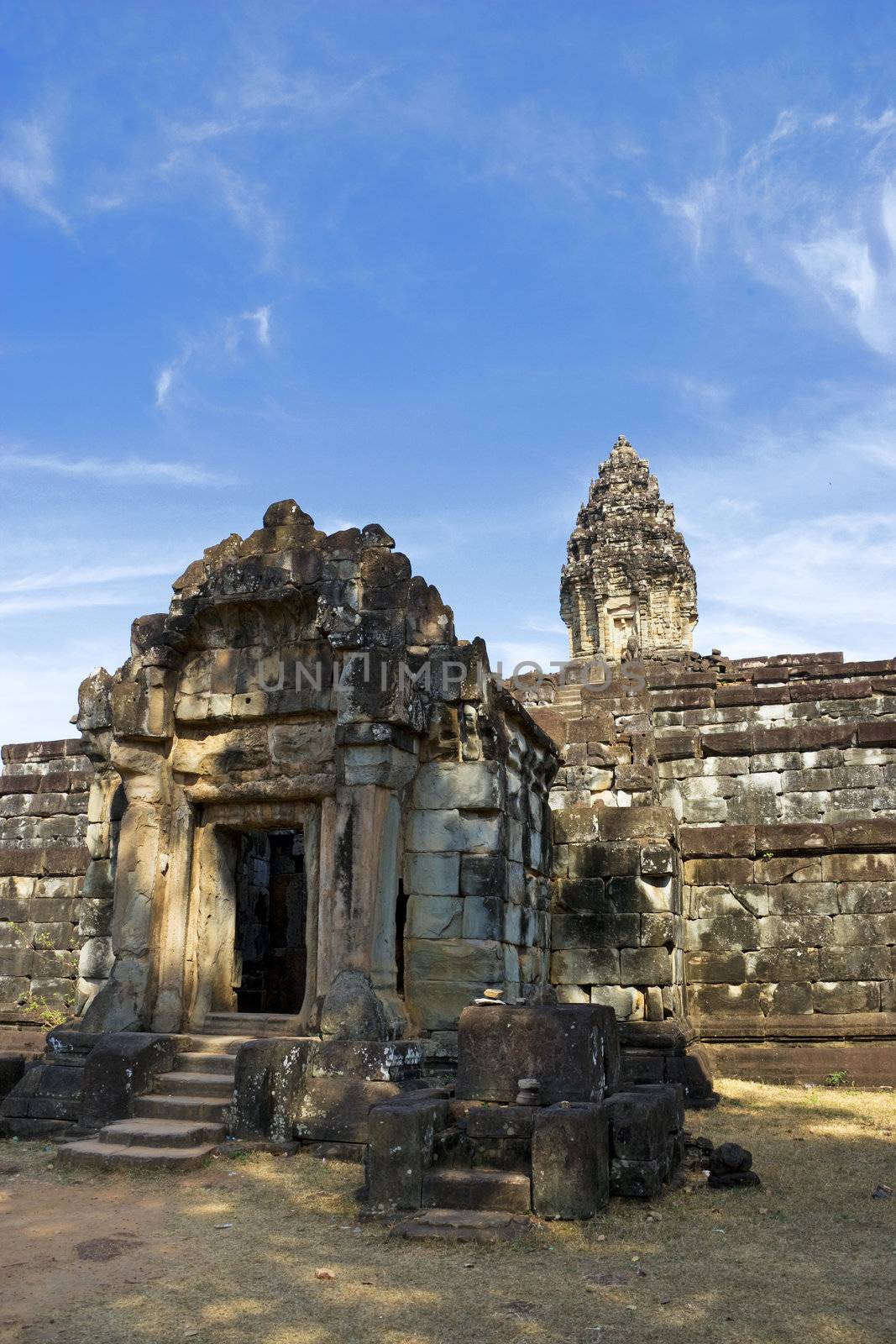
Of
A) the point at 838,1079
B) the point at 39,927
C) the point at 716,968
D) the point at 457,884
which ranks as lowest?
the point at 838,1079

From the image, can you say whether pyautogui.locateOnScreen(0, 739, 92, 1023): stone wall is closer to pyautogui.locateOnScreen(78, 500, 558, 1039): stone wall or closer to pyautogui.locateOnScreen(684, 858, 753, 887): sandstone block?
pyautogui.locateOnScreen(78, 500, 558, 1039): stone wall

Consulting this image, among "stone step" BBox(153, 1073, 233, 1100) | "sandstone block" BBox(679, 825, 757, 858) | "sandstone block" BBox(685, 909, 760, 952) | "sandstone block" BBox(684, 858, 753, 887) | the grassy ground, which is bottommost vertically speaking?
the grassy ground

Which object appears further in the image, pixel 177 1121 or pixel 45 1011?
pixel 45 1011

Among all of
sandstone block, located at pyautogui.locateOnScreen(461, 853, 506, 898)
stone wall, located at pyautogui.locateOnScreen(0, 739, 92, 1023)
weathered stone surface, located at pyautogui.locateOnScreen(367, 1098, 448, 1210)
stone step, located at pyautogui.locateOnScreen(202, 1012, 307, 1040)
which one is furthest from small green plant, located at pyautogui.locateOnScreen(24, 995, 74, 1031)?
weathered stone surface, located at pyautogui.locateOnScreen(367, 1098, 448, 1210)

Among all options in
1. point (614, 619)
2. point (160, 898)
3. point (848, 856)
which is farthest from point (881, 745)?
point (614, 619)

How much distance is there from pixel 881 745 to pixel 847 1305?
11162 millimetres

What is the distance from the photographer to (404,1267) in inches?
191

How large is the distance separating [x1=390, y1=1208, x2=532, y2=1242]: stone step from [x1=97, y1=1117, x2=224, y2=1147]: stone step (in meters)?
2.15

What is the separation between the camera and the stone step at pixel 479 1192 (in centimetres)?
550

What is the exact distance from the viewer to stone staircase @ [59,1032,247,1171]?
6.74 metres

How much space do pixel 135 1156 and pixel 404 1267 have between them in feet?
8.35

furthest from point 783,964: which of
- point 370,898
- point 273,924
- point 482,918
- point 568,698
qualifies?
point 568,698

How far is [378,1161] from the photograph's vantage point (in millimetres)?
5691

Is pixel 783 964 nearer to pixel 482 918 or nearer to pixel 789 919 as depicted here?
pixel 789 919
